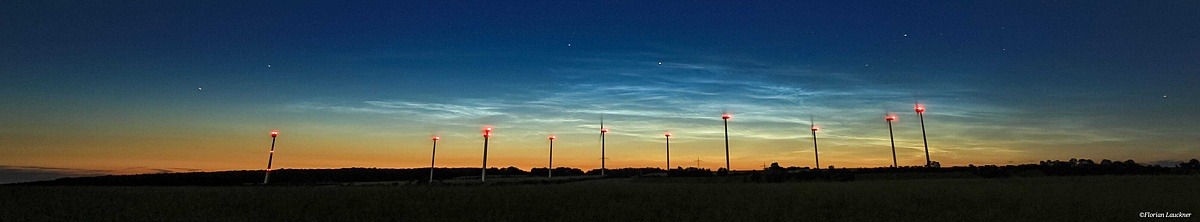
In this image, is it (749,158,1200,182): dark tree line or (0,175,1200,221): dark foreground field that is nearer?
(0,175,1200,221): dark foreground field

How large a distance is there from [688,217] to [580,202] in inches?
287

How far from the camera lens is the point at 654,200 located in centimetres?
2923

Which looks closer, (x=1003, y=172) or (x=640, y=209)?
(x=640, y=209)

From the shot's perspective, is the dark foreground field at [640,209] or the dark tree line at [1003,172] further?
the dark tree line at [1003,172]

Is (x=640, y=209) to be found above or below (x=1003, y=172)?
below

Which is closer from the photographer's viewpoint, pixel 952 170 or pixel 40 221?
pixel 40 221

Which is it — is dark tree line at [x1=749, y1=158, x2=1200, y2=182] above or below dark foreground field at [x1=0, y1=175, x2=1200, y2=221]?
above

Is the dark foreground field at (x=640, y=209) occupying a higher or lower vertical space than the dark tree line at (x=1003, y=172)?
lower

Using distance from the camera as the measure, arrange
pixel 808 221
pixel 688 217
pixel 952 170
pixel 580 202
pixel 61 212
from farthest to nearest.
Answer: pixel 952 170 < pixel 580 202 < pixel 61 212 < pixel 688 217 < pixel 808 221

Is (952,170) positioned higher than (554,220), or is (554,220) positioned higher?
(952,170)

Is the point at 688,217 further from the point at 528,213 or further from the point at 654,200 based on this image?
the point at 654,200

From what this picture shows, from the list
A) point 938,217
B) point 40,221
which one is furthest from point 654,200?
point 40,221

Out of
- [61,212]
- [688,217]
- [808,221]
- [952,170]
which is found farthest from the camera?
[952,170]

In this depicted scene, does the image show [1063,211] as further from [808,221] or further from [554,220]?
[554,220]
